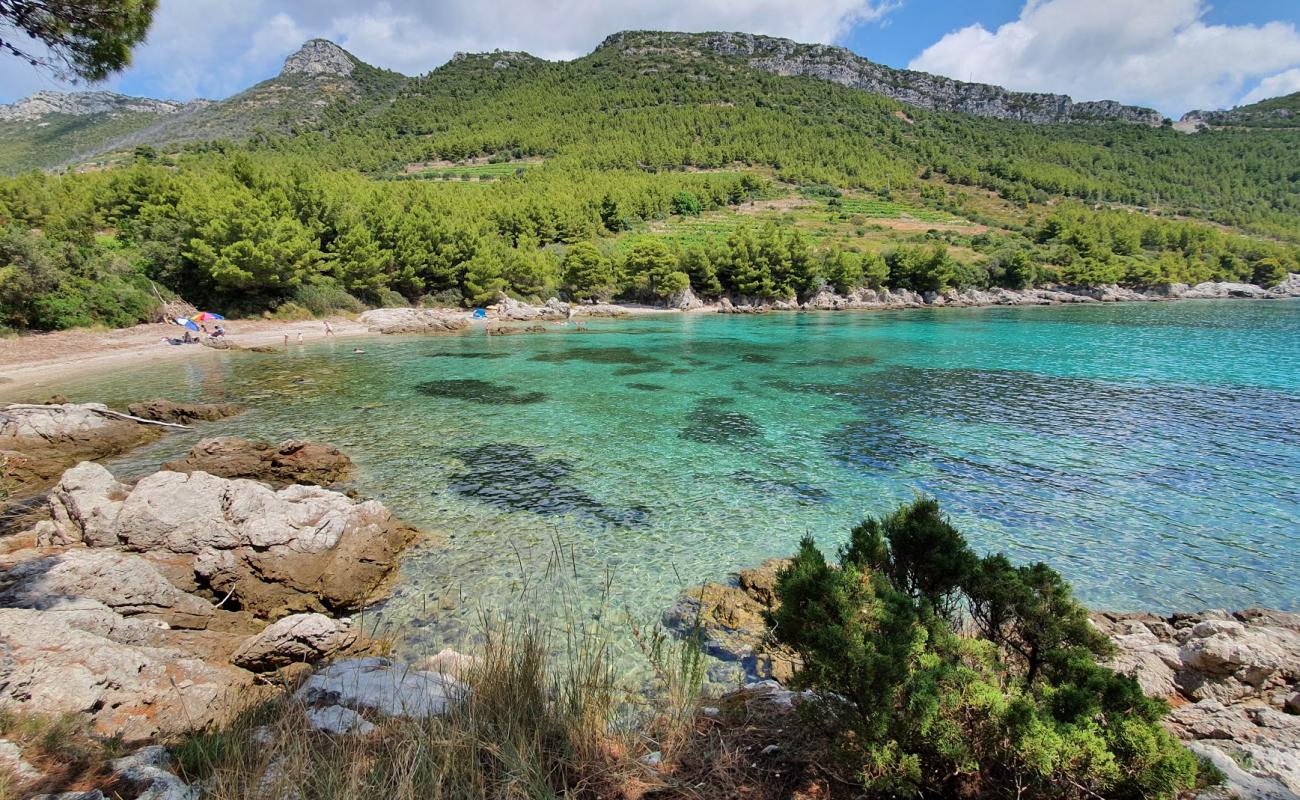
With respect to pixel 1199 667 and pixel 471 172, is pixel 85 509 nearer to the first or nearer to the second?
pixel 1199 667

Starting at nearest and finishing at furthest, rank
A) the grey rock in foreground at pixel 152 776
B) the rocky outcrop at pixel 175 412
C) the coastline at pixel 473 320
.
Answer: the grey rock in foreground at pixel 152 776
the rocky outcrop at pixel 175 412
the coastline at pixel 473 320

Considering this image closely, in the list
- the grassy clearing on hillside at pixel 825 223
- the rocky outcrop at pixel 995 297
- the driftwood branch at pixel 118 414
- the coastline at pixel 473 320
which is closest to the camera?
the driftwood branch at pixel 118 414

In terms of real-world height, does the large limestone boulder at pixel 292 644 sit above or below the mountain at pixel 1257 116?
below

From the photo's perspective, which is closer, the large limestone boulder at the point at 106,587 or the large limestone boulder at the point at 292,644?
the large limestone boulder at the point at 292,644

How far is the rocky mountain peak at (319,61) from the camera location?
184 meters

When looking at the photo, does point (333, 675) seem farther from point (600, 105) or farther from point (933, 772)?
point (600, 105)

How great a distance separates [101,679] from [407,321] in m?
40.6

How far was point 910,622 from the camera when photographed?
337cm

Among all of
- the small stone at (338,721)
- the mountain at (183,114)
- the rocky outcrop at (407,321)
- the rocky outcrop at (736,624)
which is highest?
the mountain at (183,114)

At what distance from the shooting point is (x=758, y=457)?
1346cm

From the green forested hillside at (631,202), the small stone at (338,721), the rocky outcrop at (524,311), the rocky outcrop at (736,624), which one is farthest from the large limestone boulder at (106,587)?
the rocky outcrop at (524,311)

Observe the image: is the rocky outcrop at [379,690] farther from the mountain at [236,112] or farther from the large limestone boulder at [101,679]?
the mountain at [236,112]

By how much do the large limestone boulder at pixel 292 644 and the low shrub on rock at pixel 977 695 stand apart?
5146 millimetres

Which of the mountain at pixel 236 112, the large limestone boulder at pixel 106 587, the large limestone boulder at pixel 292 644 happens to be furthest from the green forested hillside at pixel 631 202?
the large limestone boulder at pixel 292 644
